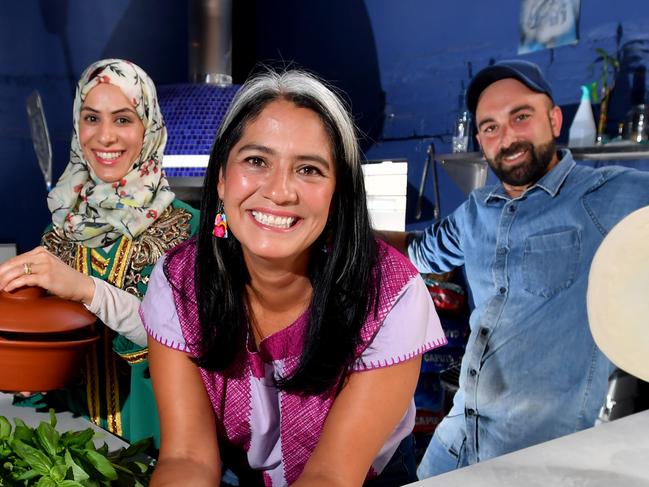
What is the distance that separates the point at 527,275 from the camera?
1.59 meters

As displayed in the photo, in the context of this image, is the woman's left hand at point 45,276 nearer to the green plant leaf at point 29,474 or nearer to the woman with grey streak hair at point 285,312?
the woman with grey streak hair at point 285,312

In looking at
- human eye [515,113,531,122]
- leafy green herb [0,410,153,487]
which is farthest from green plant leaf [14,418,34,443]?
human eye [515,113,531,122]

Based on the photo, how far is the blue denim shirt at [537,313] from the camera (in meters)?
1.52

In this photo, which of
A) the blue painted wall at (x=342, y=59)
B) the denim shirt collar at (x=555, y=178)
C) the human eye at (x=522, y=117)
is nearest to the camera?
the denim shirt collar at (x=555, y=178)

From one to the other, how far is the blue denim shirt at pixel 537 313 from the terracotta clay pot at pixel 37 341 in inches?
42.9

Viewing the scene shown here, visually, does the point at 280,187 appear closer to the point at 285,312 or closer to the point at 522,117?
the point at 285,312

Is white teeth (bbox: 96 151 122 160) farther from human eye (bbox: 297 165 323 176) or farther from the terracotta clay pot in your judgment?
human eye (bbox: 297 165 323 176)

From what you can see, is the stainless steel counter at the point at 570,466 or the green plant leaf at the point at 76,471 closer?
the stainless steel counter at the point at 570,466

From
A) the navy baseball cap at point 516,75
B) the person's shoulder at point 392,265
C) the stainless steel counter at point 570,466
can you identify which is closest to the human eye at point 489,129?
the navy baseball cap at point 516,75

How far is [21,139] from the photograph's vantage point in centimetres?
291

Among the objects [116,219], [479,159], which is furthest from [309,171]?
[479,159]

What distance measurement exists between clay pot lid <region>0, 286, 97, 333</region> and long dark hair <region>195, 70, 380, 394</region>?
21 centimetres

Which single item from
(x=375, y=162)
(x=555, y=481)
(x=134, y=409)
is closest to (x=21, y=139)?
(x=375, y=162)

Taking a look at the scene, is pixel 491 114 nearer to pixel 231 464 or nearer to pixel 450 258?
pixel 450 258
